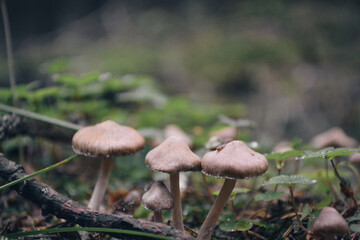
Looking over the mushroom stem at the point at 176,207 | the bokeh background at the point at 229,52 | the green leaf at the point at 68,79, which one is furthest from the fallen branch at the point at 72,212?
the bokeh background at the point at 229,52

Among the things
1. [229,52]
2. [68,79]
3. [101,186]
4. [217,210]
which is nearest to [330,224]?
[217,210]

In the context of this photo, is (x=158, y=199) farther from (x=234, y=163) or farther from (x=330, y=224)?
(x=330, y=224)

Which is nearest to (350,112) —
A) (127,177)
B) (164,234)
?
(127,177)

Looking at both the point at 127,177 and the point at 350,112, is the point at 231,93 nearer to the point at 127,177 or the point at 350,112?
the point at 350,112

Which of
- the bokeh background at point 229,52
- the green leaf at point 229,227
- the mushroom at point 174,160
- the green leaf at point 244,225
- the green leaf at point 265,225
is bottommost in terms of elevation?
the green leaf at point 265,225

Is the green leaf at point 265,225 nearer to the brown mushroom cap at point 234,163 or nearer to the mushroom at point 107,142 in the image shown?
the brown mushroom cap at point 234,163

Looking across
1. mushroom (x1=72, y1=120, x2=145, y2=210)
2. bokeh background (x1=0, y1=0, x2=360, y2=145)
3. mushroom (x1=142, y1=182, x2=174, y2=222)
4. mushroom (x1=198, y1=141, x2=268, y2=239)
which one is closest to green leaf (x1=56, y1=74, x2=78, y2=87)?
mushroom (x1=72, y1=120, x2=145, y2=210)

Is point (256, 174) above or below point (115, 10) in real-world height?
below

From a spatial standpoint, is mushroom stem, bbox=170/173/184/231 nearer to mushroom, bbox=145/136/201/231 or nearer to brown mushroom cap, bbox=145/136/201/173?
mushroom, bbox=145/136/201/231
